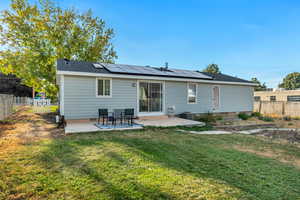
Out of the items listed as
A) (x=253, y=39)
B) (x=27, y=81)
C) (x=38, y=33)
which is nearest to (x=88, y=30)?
(x=38, y=33)

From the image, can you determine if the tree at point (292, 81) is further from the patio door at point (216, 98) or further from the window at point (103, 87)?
the window at point (103, 87)

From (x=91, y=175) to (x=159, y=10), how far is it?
13.3 metres

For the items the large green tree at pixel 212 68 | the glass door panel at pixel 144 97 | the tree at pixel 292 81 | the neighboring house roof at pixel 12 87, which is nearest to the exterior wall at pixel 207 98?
the glass door panel at pixel 144 97

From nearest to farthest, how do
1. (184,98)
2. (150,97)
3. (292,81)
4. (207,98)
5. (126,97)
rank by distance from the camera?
(126,97) < (150,97) < (184,98) < (207,98) < (292,81)

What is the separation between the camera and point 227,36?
1634 centimetres

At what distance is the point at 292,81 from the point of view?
157 ft

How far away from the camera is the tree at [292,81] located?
46812mm

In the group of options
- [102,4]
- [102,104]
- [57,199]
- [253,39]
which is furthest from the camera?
[253,39]

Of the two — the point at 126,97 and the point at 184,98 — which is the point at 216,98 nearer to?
the point at 184,98

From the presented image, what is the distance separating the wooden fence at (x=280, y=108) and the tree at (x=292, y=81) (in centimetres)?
4114

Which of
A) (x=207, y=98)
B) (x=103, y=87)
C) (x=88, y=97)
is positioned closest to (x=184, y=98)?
(x=207, y=98)

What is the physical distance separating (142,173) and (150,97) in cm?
711

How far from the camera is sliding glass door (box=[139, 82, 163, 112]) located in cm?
978

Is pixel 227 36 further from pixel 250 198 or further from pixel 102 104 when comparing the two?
pixel 250 198
